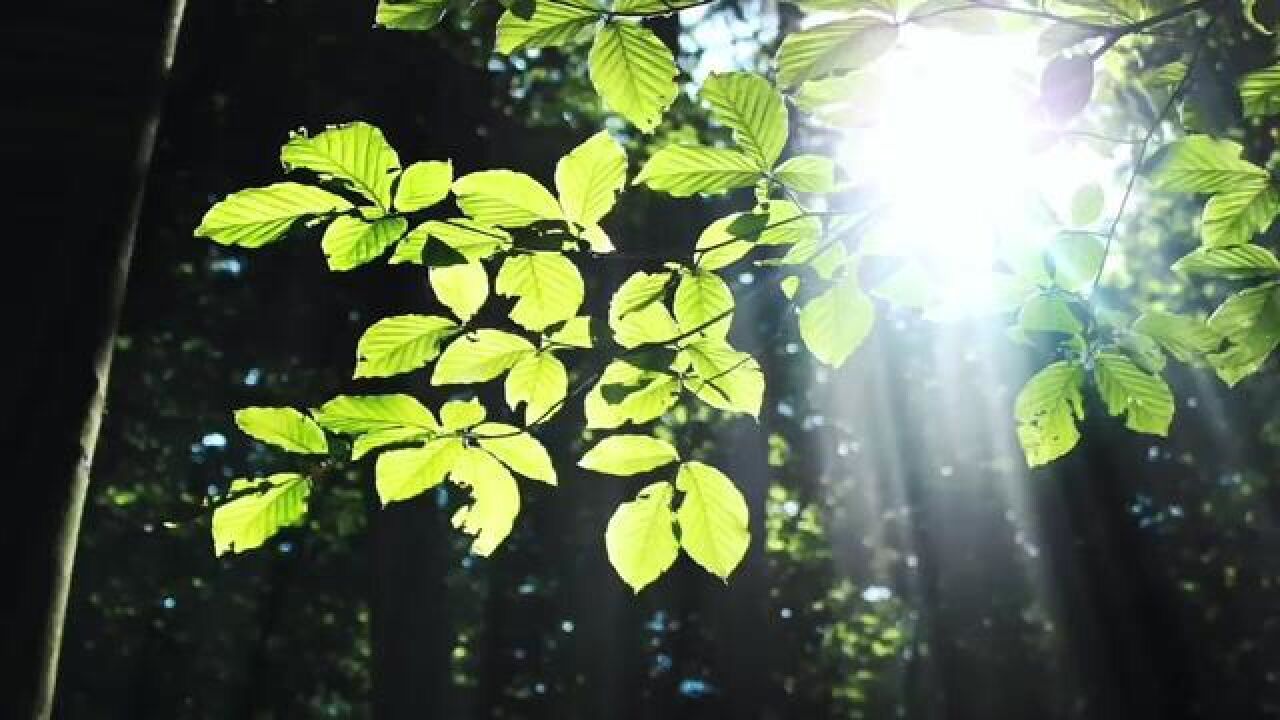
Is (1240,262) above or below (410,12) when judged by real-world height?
above

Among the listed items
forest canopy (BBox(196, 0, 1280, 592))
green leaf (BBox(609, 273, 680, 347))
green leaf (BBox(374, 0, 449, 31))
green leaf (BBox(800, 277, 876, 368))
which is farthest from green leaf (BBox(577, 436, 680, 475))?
green leaf (BBox(374, 0, 449, 31))

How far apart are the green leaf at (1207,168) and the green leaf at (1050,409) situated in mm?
259

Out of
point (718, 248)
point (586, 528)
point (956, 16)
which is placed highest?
point (586, 528)

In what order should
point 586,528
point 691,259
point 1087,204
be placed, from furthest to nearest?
point 586,528 → point 1087,204 → point 691,259

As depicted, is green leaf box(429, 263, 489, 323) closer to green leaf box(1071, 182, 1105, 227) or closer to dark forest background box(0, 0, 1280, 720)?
green leaf box(1071, 182, 1105, 227)

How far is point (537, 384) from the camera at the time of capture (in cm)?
114

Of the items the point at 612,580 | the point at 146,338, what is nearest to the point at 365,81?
the point at 146,338

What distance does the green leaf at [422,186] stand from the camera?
3.27ft

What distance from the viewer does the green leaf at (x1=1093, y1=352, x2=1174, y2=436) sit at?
4.34 ft

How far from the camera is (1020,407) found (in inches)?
53.2

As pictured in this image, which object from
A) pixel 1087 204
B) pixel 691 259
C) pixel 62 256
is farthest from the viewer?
pixel 1087 204

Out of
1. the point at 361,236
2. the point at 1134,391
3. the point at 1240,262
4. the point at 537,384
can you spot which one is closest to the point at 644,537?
the point at 537,384

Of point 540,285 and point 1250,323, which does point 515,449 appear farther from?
point 1250,323

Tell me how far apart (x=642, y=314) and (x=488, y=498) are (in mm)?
263
